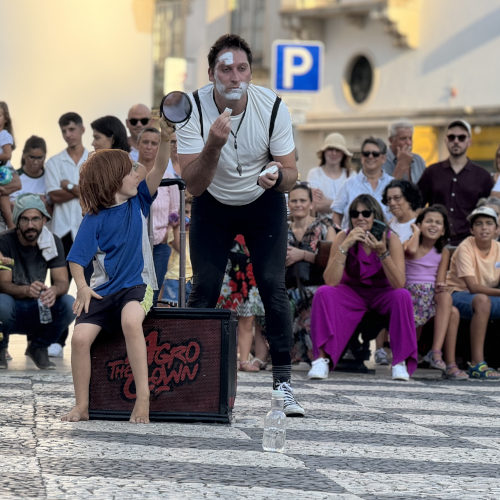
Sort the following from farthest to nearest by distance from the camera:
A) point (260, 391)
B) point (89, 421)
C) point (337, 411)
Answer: point (260, 391) < point (337, 411) < point (89, 421)

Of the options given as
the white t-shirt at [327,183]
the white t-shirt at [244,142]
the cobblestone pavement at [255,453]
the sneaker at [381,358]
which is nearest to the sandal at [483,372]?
the sneaker at [381,358]

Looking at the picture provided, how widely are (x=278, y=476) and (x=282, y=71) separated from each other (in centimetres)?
1097

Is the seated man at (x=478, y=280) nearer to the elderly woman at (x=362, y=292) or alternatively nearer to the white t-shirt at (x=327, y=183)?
the elderly woman at (x=362, y=292)

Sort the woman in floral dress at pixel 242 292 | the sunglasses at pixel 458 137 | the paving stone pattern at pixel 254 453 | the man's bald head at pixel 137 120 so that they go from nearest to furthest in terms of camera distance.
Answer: the paving stone pattern at pixel 254 453
the woman in floral dress at pixel 242 292
the man's bald head at pixel 137 120
the sunglasses at pixel 458 137

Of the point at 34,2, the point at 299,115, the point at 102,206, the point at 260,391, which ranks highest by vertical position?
the point at 34,2

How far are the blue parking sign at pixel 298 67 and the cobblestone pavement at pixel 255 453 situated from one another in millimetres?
7560

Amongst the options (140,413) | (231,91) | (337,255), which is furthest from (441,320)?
(140,413)

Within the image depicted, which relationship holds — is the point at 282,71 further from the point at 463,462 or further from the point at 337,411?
the point at 463,462

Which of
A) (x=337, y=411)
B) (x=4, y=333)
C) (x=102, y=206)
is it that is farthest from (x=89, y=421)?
(x=4, y=333)

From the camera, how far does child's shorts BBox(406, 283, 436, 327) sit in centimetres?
1167

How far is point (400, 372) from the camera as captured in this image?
430 inches

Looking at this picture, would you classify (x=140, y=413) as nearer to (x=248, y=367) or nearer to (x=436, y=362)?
(x=248, y=367)

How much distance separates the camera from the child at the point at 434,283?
11539 millimetres

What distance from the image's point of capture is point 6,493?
16.6 feet
